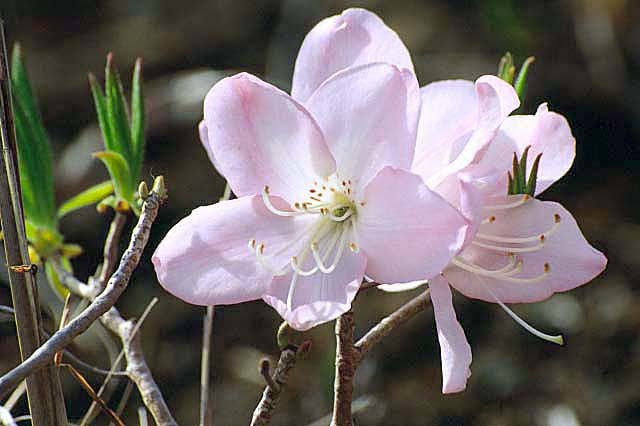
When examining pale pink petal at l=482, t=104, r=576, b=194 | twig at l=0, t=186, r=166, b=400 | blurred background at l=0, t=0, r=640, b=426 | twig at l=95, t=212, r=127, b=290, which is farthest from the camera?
blurred background at l=0, t=0, r=640, b=426

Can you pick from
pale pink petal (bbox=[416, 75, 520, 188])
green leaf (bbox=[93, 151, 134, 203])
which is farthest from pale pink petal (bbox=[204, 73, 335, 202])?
green leaf (bbox=[93, 151, 134, 203])

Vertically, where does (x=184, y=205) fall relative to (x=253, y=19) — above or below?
below

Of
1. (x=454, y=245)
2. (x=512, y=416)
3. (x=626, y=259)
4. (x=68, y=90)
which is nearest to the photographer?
(x=454, y=245)

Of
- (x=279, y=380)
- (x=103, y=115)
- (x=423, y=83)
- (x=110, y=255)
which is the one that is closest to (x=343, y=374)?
(x=279, y=380)

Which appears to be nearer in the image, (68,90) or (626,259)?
(626,259)

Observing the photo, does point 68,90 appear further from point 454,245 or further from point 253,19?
point 454,245

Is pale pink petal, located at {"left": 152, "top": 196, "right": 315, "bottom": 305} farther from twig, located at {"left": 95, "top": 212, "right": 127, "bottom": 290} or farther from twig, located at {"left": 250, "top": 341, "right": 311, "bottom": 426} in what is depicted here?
twig, located at {"left": 95, "top": 212, "right": 127, "bottom": 290}

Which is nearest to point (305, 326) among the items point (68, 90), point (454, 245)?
point (454, 245)
